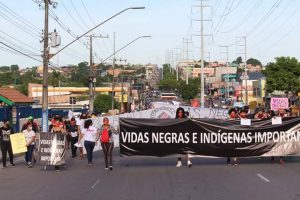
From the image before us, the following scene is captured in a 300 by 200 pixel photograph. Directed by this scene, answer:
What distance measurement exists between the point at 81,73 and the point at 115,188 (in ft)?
433

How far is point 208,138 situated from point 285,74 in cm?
4721

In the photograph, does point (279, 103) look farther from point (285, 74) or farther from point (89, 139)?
point (285, 74)

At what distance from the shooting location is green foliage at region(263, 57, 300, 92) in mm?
63344

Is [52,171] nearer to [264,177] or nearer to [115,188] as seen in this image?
[115,188]

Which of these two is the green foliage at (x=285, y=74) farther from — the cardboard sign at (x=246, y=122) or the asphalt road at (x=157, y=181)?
the cardboard sign at (x=246, y=122)

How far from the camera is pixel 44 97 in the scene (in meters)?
28.2

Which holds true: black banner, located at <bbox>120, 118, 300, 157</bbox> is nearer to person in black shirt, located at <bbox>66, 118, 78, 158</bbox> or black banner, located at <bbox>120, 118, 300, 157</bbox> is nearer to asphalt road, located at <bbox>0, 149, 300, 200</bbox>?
asphalt road, located at <bbox>0, 149, 300, 200</bbox>

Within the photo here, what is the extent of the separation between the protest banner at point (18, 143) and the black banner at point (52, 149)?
4.60 feet

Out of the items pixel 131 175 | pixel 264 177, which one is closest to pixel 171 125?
pixel 131 175

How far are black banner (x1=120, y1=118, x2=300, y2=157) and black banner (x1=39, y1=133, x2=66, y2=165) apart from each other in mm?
1919

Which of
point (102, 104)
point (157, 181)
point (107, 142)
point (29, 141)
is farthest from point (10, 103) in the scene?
point (102, 104)

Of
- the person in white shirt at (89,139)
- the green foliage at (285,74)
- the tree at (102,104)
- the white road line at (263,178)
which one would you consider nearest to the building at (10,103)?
the person in white shirt at (89,139)

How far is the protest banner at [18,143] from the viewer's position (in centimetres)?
1877

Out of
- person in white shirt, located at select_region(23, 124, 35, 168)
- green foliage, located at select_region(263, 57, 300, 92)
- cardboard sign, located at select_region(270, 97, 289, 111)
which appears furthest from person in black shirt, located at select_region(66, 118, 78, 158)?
green foliage, located at select_region(263, 57, 300, 92)
